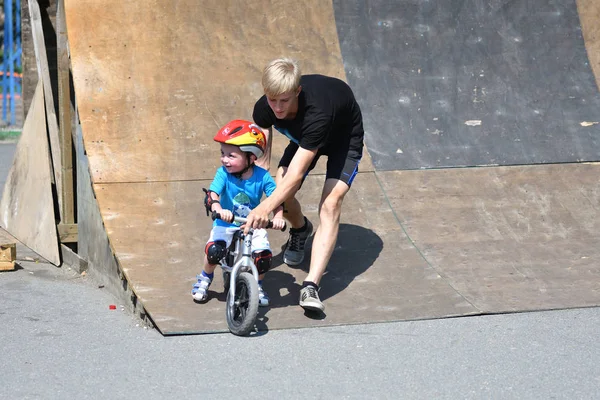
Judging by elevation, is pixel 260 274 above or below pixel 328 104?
below

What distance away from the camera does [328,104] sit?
16.1ft

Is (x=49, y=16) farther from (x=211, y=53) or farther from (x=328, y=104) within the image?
(x=328, y=104)

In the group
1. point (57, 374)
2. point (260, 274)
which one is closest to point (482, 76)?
point (260, 274)

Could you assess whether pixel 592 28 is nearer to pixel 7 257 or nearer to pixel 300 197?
pixel 300 197

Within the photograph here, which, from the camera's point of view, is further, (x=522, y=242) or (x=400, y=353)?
(x=522, y=242)

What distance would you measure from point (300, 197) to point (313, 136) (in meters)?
1.55

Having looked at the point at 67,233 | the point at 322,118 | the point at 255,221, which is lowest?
the point at 67,233

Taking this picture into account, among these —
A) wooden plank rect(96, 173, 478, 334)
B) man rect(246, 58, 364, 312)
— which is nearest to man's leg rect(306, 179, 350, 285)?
man rect(246, 58, 364, 312)

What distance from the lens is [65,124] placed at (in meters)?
6.94

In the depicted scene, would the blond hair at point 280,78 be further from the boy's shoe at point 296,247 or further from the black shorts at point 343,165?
the boy's shoe at point 296,247

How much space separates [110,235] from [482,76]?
4015 mm

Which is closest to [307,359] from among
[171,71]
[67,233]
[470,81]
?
[67,233]

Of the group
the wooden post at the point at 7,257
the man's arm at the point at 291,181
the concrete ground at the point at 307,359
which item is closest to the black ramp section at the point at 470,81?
the man's arm at the point at 291,181

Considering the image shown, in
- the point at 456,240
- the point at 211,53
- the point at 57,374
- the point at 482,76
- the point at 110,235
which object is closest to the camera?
the point at 57,374
